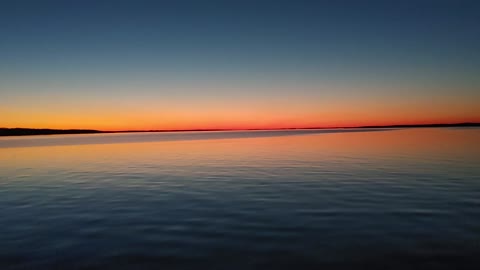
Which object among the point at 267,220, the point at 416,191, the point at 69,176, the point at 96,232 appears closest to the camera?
the point at 96,232

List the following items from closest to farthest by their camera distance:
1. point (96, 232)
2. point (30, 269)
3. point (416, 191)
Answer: point (30, 269)
point (96, 232)
point (416, 191)

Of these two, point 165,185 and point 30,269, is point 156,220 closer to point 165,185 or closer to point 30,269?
point 30,269

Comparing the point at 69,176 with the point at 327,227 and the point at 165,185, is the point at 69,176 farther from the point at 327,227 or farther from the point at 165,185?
the point at 327,227

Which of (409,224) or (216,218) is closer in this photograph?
(409,224)

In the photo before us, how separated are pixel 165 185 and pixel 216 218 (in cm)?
1057

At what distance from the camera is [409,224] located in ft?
44.2

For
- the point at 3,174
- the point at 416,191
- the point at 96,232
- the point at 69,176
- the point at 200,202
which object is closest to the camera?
the point at 96,232

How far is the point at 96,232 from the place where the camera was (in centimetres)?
1320

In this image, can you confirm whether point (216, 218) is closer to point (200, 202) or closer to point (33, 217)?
point (200, 202)

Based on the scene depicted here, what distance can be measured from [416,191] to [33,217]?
20643 mm

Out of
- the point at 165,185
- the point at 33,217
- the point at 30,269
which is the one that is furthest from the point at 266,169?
the point at 30,269

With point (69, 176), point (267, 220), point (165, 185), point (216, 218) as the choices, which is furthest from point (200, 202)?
point (69, 176)

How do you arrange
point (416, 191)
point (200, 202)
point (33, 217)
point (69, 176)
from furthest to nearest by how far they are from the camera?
point (69, 176), point (416, 191), point (200, 202), point (33, 217)

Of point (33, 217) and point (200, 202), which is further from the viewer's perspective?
point (200, 202)
